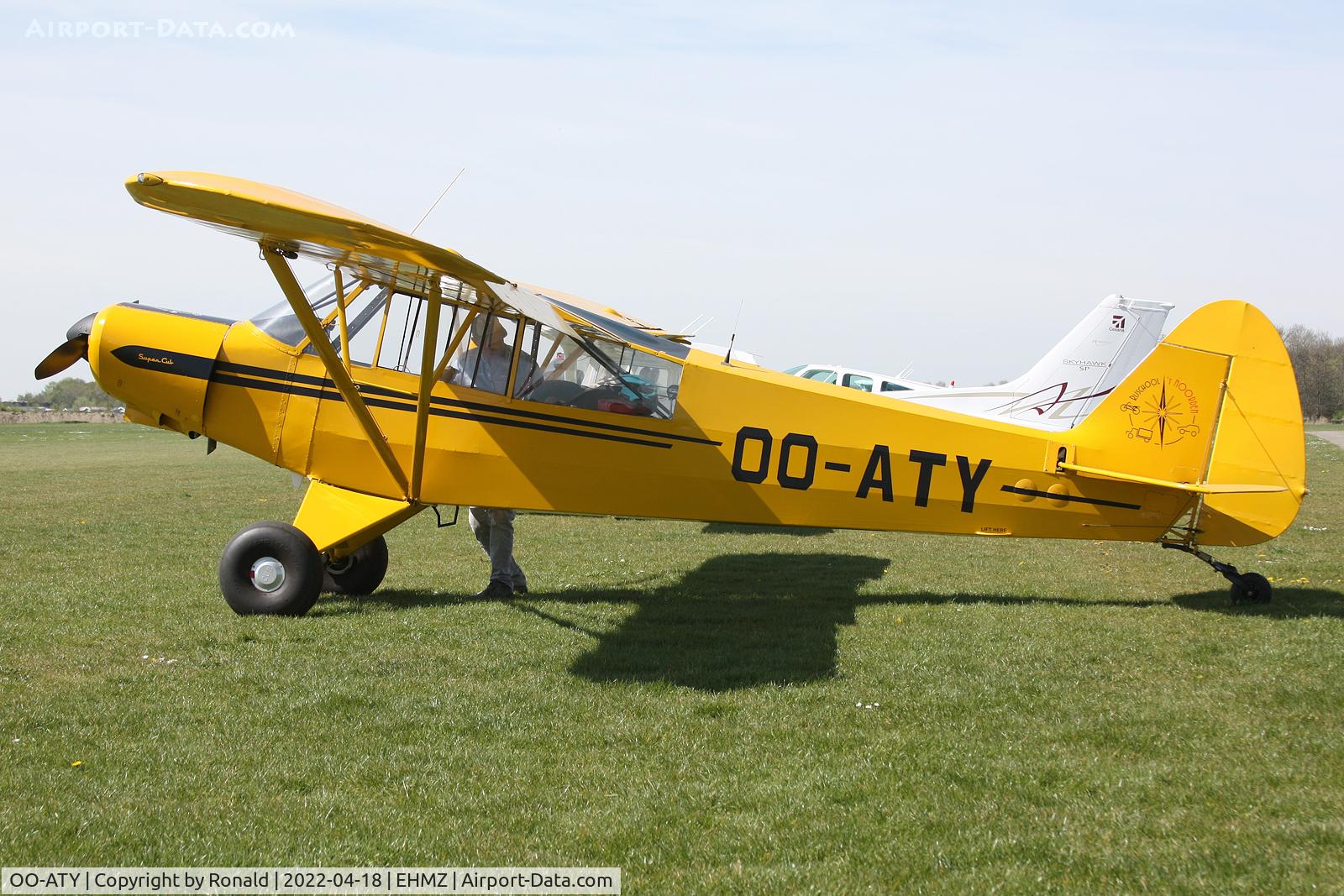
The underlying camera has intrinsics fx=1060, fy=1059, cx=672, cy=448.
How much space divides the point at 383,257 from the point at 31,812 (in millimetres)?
3999

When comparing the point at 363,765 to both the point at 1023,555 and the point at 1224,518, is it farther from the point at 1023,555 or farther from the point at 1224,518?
the point at 1023,555

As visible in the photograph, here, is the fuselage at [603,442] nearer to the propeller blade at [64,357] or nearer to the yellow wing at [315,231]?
the propeller blade at [64,357]

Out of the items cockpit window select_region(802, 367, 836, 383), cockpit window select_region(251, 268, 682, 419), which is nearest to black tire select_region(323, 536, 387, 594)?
cockpit window select_region(251, 268, 682, 419)

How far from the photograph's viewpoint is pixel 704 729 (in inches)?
209

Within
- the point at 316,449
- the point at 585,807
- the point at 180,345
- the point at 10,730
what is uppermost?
the point at 180,345

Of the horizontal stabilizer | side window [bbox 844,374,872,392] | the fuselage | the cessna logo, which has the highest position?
side window [bbox 844,374,872,392]

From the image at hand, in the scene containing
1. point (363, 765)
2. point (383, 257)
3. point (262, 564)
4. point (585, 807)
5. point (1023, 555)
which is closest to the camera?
point (585, 807)

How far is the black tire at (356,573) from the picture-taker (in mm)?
8859

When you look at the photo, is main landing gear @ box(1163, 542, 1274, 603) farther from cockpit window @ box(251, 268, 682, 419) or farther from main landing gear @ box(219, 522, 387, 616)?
main landing gear @ box(219, 522, 387, 616)

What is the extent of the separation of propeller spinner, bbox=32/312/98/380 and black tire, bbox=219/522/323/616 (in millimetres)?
2146

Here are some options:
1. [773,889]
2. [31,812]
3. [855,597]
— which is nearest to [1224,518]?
[855,597]

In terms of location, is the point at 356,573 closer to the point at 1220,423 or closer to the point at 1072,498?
the point at 1072,498

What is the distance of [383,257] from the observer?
7.02 metres

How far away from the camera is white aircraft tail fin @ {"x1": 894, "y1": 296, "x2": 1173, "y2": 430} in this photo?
53.6 ft
